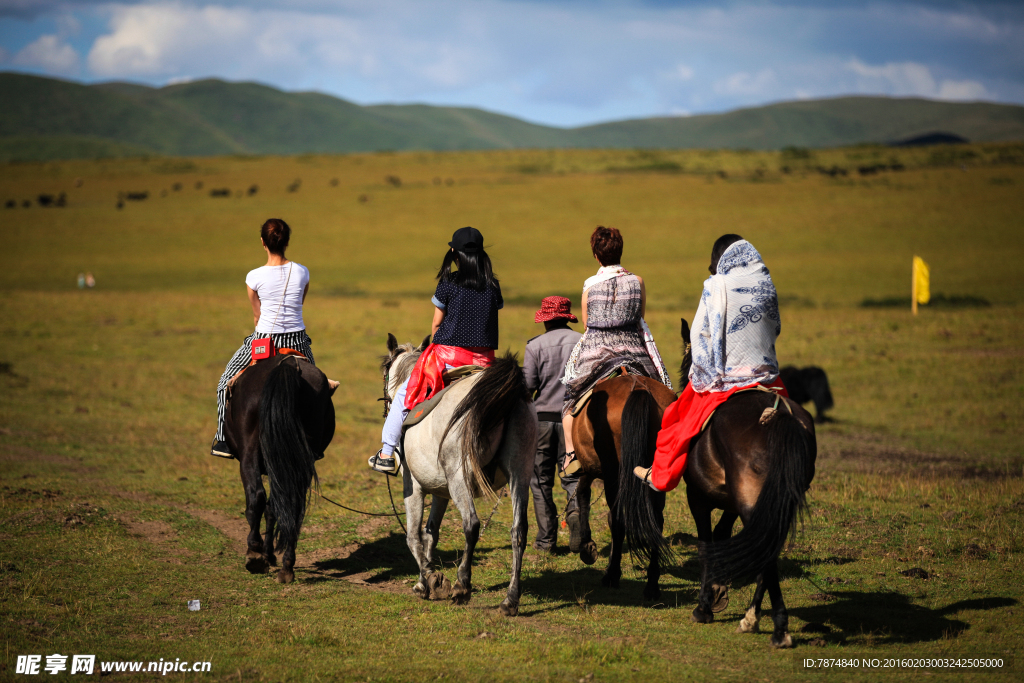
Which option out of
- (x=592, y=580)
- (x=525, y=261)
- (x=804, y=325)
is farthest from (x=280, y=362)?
(x=525, y=261)

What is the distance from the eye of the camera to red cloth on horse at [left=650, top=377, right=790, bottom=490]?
5676mm

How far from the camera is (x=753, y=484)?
5.24 metres

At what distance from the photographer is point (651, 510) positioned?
20.1 feet

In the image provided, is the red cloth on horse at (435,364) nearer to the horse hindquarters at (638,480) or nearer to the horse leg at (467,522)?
the horse leg at (467,522)

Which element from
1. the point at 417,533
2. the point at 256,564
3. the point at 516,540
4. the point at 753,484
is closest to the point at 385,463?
the point at 417,533

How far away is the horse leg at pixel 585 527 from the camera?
714 cm

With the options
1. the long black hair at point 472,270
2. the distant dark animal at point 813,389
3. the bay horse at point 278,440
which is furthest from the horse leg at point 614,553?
the distant dark animal at point 813,389

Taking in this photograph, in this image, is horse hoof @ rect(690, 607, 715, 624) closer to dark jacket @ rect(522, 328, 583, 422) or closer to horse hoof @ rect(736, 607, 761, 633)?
horse hoof @ rect(736, 607, 761, 633)

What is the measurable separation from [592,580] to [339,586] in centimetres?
230

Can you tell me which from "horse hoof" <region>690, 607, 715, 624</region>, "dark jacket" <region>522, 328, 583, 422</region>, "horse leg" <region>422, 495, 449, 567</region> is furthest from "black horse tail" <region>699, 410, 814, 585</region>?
"dark jacket" <region>522, 328, 583, 422</region>

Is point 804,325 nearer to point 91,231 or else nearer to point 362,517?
point 362,517

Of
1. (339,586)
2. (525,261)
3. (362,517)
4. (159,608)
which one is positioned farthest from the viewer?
(525,261)

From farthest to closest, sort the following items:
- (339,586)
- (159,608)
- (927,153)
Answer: (927,153) → (339,586) → (159,608)

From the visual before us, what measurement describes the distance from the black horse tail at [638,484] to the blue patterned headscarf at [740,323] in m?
0.77
